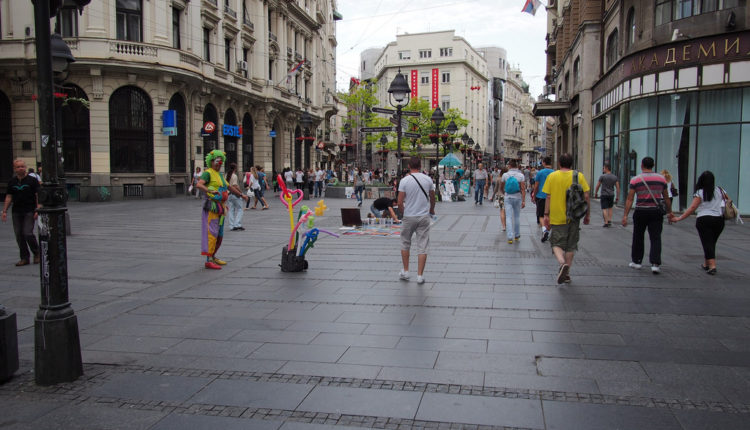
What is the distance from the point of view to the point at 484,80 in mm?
96000

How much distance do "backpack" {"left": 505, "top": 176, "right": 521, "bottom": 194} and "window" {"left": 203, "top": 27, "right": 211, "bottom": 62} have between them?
26468 mm

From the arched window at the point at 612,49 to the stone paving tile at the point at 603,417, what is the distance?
23222 millimetres

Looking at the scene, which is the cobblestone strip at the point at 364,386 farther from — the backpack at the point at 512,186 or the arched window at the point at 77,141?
the arched window at the point at 77,141

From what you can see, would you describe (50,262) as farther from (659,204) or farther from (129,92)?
(129,92)

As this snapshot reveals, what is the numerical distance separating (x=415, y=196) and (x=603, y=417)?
4.88m

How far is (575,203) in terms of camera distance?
807 centimetres

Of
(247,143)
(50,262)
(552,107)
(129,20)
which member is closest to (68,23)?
(129,20)

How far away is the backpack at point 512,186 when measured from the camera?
12445mm

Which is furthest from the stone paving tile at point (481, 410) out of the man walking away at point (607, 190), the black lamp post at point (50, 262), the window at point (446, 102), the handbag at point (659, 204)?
the window at point (446, 102)

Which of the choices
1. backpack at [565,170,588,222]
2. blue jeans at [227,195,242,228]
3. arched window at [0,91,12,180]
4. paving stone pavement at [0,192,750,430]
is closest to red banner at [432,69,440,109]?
arched window at [0,91,12,180]

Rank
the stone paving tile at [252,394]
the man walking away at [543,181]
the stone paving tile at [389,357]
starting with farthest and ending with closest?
the man walking away at [543,181]
the stone paving tile at [389,357]
the stone paving tile at [252,394]

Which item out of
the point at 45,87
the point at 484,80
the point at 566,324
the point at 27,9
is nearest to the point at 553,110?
the point at 27,9

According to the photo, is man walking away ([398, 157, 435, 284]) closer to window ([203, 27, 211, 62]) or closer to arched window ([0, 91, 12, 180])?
arched window ([0, 91, 12, 180])

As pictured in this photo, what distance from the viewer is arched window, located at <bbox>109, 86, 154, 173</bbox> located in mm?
27672
